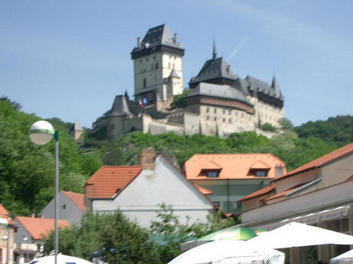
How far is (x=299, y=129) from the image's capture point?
623 ft

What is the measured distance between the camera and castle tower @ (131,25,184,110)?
176m

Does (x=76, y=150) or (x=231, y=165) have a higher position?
(x=76, y=150)

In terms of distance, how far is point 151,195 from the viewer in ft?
125

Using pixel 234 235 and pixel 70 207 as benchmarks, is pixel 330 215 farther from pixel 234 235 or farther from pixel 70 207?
pixel 70 207

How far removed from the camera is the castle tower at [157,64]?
577 feet

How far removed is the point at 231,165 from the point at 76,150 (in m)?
59.2

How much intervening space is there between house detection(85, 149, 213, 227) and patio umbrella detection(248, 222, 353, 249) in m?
20.0

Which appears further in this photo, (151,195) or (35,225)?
(35,225)

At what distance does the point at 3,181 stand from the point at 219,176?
1685cm

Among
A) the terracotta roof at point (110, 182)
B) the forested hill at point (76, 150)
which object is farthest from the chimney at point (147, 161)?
A: the forested hill at point (76, 150)

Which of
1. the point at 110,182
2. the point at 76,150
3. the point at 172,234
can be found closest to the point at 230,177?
the point at 110,182

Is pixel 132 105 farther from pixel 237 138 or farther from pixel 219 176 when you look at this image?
pixel 219 176

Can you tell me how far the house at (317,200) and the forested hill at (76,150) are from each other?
3338 cm

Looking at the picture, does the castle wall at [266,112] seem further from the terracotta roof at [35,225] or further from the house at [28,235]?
the house at [28,235]
